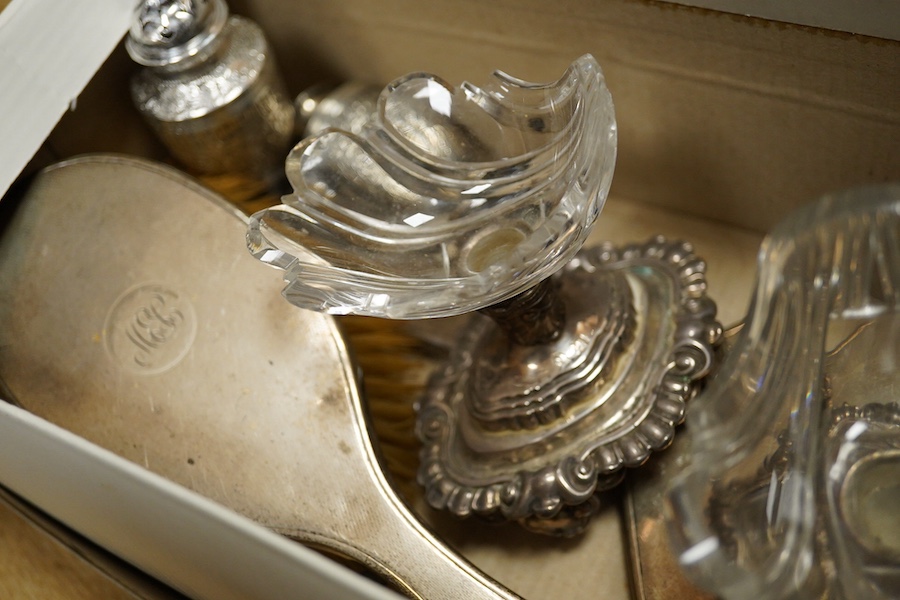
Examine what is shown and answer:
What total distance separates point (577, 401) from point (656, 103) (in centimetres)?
21

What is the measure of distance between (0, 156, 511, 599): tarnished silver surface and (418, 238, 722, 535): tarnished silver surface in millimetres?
61

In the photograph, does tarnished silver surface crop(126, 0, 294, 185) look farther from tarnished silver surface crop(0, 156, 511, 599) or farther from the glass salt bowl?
the glass salt bowl

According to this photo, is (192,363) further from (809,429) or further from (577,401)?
(809,429)

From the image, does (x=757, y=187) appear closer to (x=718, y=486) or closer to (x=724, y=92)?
(x=724, y=92)

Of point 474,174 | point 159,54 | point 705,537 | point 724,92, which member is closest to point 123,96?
point 159,54

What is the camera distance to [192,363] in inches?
22.7

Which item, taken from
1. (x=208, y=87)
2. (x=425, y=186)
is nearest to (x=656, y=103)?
(x=425, y=186)

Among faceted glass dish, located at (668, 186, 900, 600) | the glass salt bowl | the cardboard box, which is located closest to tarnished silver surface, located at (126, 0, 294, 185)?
the cardboard box

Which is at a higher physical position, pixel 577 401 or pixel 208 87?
pixel 208 87

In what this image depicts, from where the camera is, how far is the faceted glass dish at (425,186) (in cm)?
48

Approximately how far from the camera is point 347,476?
0.53m

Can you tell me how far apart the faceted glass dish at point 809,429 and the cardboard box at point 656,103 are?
0.50ft

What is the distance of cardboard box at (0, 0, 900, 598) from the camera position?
526mm

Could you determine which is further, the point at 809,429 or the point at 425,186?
the point at 425,186
